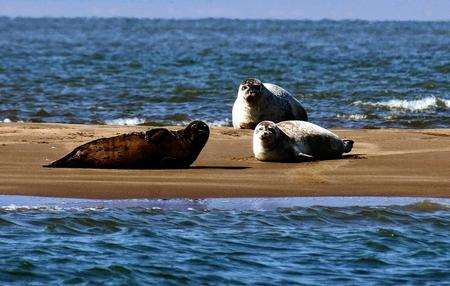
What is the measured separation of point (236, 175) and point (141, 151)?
86cm

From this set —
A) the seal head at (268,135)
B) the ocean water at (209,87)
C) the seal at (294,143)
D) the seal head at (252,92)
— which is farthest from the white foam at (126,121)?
the seal head at (268,135)

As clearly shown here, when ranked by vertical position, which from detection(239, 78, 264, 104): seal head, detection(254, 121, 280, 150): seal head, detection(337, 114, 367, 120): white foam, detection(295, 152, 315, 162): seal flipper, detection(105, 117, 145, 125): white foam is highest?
detection(239, 78, 264, 104): seal head

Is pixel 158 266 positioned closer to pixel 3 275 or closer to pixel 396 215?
pixel 3 275

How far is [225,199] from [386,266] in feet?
6.67

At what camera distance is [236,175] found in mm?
10562

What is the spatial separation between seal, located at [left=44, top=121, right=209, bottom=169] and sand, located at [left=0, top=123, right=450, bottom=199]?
13cm

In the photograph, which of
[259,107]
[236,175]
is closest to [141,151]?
[236,175]

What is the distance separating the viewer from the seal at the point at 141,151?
10.6 meters

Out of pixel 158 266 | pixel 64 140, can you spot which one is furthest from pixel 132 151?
pixel 158 266

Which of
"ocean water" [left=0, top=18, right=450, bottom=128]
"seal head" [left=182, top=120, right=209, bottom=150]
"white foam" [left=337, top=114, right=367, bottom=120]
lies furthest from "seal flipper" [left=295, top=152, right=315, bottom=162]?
"white foam" [left=337, top=114, right=367, bottom=120]

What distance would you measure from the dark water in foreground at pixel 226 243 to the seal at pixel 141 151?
1.19m

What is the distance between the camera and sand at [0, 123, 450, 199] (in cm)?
993

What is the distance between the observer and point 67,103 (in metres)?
19.9

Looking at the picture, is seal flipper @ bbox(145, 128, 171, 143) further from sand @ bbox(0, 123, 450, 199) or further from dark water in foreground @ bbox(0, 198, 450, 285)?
dark water in foreground @ bbox(0, 198, 450, 285)
